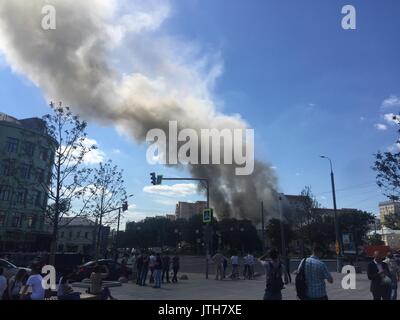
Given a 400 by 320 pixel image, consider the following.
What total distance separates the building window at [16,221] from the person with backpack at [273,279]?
54167 millimetres

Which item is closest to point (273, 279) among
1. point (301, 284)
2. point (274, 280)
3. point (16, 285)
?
point (274, 280)

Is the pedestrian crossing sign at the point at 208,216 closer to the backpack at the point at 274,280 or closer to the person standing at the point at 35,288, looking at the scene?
the person standing at the point at 35,288

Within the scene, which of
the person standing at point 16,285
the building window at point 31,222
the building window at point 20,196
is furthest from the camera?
the building window at point 31,222

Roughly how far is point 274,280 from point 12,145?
54173mm

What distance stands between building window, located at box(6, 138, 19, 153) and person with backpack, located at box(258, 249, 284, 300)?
53.1 meters

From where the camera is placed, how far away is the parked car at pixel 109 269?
23172 millimetres

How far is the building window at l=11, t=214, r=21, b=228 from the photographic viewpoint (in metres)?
54.5

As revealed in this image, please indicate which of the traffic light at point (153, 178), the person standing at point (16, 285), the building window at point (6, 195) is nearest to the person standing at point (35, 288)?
the person standing at point (16, 285)

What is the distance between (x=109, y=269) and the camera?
24094mm

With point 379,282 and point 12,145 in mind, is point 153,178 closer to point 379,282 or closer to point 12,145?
point 379,282

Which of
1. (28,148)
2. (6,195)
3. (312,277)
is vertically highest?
(6,195)

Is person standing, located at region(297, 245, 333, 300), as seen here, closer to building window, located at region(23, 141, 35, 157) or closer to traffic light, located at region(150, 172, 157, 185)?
traffic light, located at region(150, 172, 157, 185)
